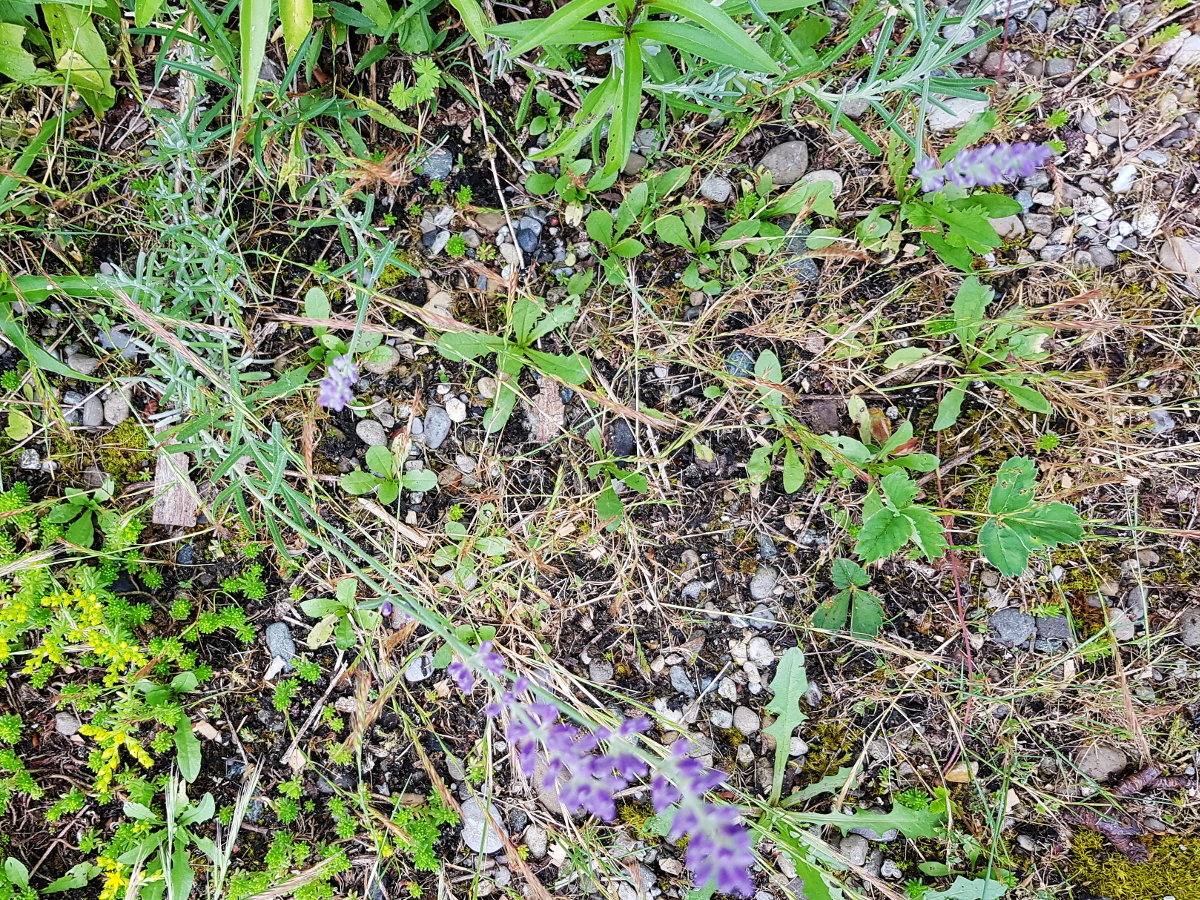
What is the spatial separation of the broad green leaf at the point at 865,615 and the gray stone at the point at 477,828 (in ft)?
4.59

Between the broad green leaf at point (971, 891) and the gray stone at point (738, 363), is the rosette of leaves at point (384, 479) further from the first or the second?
the broad green leaf at point (971, 891)

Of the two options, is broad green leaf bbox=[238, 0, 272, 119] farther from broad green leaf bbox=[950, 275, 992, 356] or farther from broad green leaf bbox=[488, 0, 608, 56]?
broad green leaf bbox=[950, 275, 992, 356]

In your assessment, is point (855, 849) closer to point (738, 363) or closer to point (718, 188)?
point (738, 363)

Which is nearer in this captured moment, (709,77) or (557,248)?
(709,77)

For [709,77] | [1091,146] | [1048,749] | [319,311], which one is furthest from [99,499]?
[1091,146]

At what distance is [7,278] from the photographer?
251cm

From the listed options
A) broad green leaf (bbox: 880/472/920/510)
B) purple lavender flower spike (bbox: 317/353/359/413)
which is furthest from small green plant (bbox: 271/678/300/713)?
broad green leaf (bbox: 880/472/920/510)

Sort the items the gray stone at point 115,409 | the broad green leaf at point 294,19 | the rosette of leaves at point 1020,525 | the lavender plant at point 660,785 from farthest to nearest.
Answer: the gray stone at point 115,409 < the rosette of leaves at point 1020,525 < the broad green leaf at point 294,19 < the lavender plant at point 660,785

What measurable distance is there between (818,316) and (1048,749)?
172 cm

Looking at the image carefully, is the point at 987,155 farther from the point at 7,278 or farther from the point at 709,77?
the point at 7,278

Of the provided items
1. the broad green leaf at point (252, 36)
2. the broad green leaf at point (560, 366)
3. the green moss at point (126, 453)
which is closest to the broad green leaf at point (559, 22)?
the broad green leaf at point (252, 36)

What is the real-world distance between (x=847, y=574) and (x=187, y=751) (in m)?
2.33

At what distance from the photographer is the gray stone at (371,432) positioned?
2658mm

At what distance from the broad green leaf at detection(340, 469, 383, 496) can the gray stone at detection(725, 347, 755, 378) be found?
1.27 m
